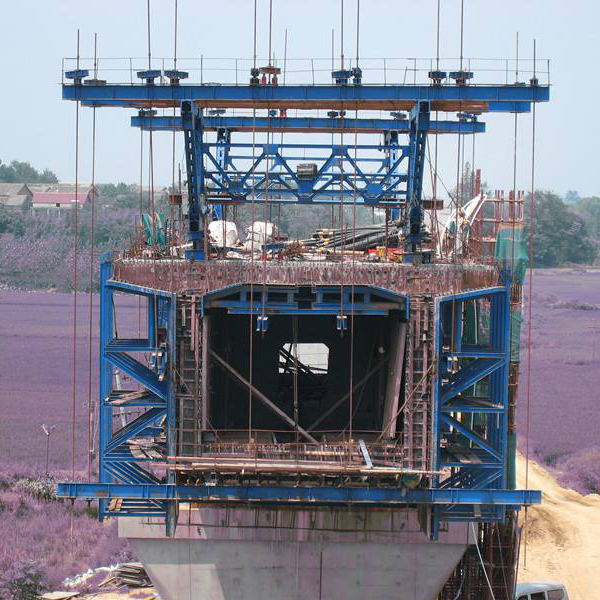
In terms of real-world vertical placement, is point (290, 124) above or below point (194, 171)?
above

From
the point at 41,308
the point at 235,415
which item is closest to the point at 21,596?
the point at 235,415

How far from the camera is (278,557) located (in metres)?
34.7

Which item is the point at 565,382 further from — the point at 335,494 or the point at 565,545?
the point at 335,494

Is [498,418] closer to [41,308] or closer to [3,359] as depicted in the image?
[3,359]

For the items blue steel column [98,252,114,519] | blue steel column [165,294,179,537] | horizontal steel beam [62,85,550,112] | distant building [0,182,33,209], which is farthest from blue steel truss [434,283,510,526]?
distant building [0,182,33,209]

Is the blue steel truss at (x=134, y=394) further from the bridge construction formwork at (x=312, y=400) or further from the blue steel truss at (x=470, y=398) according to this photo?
the blue steel truss at (x=470, y=398)

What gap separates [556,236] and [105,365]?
11654 centimetres

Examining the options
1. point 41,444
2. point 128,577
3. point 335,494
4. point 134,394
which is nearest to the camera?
point 335,494

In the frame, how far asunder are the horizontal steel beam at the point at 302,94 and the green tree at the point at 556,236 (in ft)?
349

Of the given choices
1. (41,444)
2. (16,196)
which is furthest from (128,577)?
(16,196)

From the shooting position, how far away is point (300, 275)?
3162 cm

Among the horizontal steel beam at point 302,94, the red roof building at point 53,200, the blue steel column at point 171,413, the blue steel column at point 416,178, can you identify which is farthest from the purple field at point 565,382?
the red roof building at point 53,200

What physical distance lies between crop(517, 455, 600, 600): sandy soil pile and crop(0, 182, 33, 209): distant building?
100285mm

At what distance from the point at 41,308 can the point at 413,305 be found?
7999 cm
